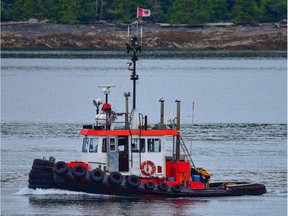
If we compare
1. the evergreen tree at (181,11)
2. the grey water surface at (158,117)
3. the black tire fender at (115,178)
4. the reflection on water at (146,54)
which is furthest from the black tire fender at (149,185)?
the evergreen tree at (181,11)

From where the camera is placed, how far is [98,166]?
44031 mm

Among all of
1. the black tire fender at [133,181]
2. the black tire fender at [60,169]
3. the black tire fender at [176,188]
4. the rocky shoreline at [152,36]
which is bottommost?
the rocky shoreline at [152,36]

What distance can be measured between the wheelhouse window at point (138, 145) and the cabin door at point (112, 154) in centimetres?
63

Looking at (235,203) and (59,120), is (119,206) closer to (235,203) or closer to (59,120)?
(235,203)

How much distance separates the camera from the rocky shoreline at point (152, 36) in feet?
560

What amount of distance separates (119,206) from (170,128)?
3.55m

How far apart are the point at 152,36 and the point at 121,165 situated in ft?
417

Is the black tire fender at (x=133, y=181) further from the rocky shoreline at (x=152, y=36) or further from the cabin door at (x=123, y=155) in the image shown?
the rocky shoreline at (x=152, y=36)

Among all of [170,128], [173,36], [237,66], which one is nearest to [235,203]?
[170,128]

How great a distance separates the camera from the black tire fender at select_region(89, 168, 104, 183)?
4344 cm

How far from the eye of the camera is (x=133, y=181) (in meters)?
43.8

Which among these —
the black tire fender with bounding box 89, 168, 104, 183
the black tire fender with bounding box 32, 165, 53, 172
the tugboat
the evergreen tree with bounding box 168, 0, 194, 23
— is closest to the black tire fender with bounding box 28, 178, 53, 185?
the tugboat

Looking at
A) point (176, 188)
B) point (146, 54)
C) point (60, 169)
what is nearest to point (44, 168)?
point (60, 169)

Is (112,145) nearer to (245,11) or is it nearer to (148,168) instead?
(148,168)
